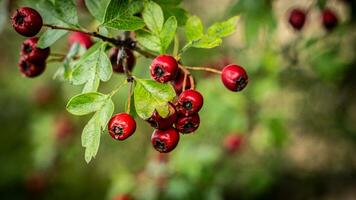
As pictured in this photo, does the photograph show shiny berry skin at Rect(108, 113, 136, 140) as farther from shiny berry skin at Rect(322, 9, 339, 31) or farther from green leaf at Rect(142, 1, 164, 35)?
shiny berry skin at Rect(322, 9, 339, 31)

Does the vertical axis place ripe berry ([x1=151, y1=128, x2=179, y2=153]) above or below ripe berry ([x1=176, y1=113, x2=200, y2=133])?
below

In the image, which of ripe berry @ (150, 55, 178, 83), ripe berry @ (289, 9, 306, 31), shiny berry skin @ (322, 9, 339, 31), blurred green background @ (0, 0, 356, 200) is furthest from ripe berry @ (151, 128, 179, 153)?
shiny berry skin @ (322, 9, 339, 31)

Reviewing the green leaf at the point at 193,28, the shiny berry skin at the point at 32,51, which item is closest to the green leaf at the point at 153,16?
the green leaf at the point at 193,28

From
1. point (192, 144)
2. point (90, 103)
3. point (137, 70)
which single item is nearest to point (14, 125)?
point (137, 70)

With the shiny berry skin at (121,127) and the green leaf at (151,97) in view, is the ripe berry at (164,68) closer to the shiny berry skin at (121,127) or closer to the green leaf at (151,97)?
the green leaf at (151,97)

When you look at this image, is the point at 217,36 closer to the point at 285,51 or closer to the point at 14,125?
the point at 285,51

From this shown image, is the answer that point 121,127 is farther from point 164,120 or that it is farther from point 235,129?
point 235,129
